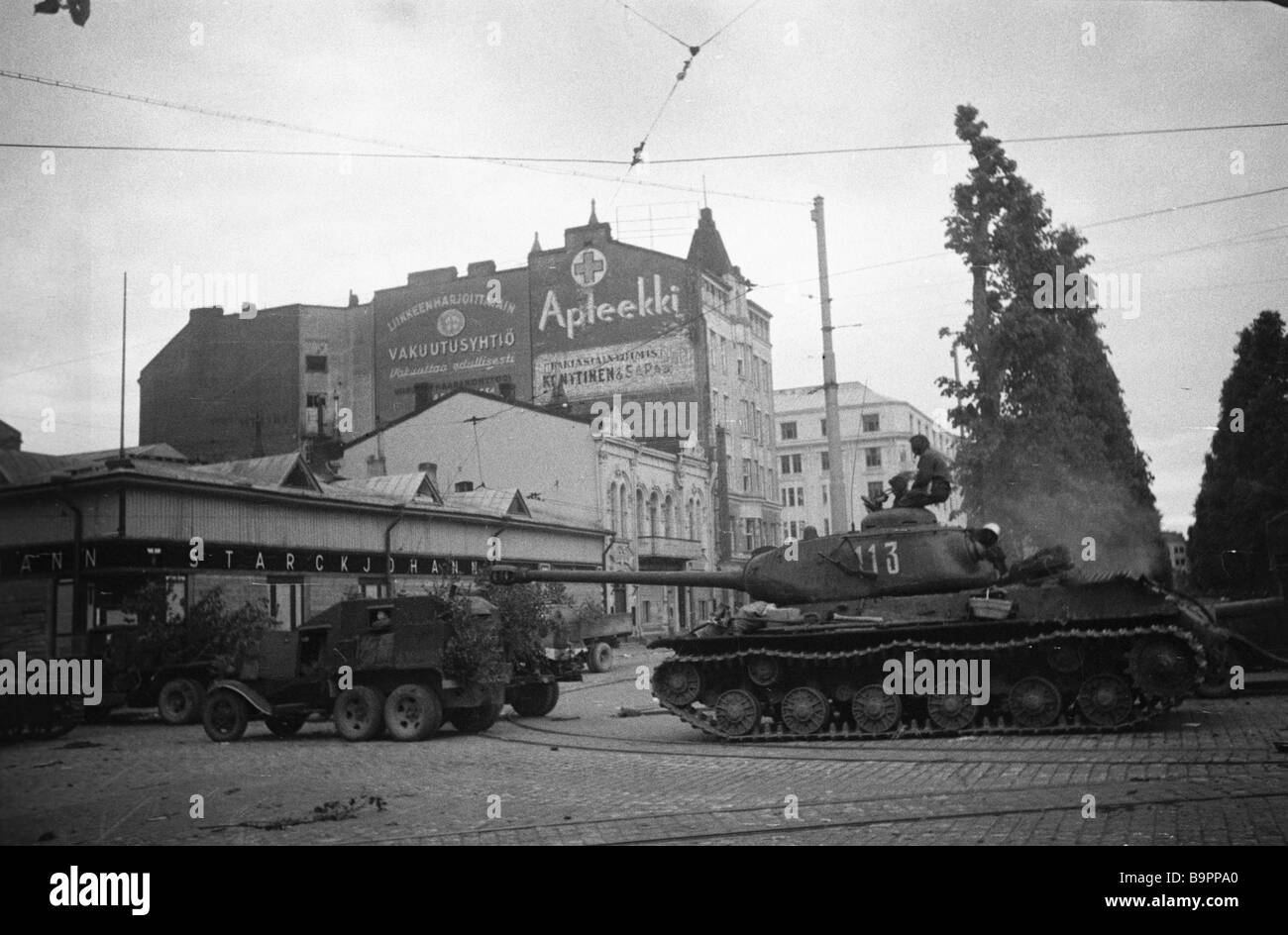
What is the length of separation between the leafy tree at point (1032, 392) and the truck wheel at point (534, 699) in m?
6.60

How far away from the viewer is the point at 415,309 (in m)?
15.8

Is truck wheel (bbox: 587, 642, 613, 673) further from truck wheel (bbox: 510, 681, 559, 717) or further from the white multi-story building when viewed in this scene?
truck wheel (bbox: 510, 681, 559, 717)

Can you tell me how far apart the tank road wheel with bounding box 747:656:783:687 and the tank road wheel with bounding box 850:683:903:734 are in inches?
35.2

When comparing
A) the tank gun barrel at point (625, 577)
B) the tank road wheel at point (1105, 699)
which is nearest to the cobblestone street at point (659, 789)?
the tank road wheel at point (1105, 699)

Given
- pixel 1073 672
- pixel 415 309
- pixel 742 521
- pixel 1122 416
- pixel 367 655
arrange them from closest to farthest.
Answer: pixel 1073 672, pixel 367 655, pixel 1122 416, pixel 415 309, pixel 742 521

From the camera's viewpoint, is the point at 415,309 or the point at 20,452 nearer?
the point at 20,452

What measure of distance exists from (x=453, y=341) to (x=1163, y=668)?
11.4 m

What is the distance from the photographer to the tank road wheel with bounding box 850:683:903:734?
39.1 feet

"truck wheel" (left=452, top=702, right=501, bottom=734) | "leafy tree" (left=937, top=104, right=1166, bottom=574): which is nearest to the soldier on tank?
"leafy tree" (left=937, top=104, right=1166, bottom=574)

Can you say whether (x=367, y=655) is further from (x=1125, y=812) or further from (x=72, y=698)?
(x=1125, y=812)

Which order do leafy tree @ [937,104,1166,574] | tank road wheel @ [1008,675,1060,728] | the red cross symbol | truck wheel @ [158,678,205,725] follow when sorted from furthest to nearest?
the red cross symbol → leafy tree @ [937,104,1166,574] → truck wheel @ [158,678,205,725] → tank road wheel @ [1008,675,1060,728]
